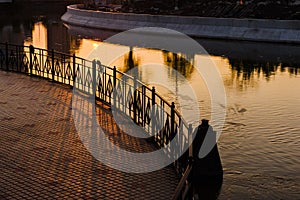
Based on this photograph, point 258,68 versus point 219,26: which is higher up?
point 219,26

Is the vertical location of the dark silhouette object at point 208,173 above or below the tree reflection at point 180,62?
above

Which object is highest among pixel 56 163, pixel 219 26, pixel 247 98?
pixel 219 26

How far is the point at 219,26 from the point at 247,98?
1810 cm

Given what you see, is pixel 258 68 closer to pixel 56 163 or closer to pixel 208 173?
pixel 208 173

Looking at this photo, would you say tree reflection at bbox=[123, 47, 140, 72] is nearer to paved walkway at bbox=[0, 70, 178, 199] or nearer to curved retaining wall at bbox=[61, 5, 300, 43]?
curved retaining wall at bbox=[61, 5, 300, 43]

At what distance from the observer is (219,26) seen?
112 ft

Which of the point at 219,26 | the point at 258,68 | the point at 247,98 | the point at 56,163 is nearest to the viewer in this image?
the point at 56,163

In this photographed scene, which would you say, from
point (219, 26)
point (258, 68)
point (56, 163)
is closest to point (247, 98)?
point (258, 68)

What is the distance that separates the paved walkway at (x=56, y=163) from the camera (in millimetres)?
7996

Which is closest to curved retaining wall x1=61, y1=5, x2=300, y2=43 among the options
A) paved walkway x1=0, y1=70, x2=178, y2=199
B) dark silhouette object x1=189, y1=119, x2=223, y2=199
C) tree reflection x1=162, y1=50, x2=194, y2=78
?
tree reflection x1=162, y1=50, x2=194, y2=78

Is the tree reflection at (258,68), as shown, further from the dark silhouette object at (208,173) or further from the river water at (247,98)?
the dark silhouette object at (208,173)

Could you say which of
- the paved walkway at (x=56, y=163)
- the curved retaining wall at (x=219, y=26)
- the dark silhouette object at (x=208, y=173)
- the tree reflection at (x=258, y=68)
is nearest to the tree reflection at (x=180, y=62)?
the tree reflection at (x=258, y=68)

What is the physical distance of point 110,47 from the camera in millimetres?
30844

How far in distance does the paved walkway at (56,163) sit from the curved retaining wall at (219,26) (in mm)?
20715
